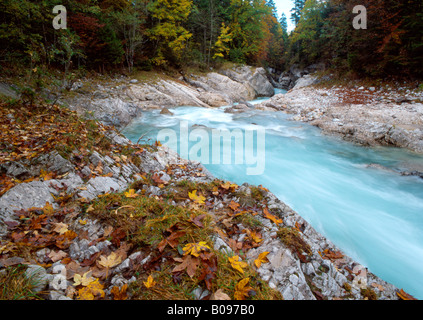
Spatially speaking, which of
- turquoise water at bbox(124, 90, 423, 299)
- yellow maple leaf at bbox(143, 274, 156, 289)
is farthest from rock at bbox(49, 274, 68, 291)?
turquoise water at bbox(124, 90, 423, 299)

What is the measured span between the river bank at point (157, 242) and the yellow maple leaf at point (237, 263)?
0.01 metres

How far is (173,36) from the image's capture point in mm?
18531

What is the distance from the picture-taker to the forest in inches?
311

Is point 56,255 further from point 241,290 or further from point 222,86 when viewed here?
point 222,86

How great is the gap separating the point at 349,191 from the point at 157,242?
19.6 feet

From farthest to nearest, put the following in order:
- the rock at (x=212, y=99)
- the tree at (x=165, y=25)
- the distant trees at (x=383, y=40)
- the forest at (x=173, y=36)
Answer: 1. the tree at (x=165, y=25)
2. the rock at (x=212, y=99)
3. the distant trees at (x=383, y=40)
4. the forest at (x=173, y=36)

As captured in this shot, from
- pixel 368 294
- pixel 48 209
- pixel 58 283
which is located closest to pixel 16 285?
pixel 58 283

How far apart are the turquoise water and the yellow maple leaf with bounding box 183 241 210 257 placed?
3.21m

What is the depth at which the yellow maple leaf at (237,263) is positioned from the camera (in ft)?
5.32

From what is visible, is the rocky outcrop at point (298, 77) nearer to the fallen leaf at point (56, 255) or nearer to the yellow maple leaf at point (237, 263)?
the yellow maple leaf at point (237, 263)

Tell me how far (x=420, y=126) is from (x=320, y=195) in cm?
702

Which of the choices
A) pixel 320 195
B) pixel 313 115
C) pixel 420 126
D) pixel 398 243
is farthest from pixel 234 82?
pixel 398 243

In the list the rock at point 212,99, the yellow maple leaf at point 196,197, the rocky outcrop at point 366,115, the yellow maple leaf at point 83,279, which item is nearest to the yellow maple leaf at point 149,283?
the yellow maple leaf at point 83,279

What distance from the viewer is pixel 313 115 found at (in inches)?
483
